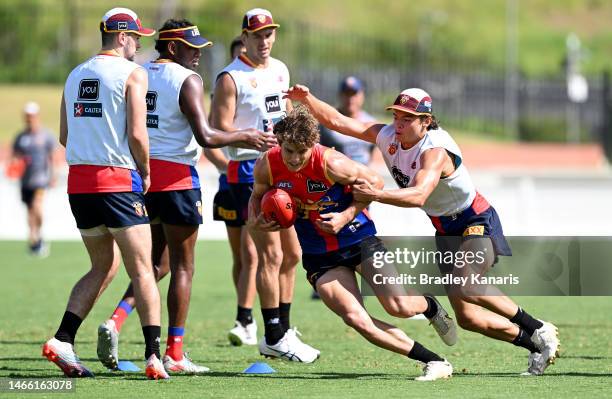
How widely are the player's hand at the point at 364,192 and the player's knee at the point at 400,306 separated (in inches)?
27.6

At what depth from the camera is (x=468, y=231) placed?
838cm

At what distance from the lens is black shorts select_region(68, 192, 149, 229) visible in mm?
7750

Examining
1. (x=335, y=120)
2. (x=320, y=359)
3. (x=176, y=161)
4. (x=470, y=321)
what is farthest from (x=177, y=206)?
(x=470, y=321)

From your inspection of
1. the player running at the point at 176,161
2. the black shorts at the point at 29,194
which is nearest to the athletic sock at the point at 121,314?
the player running at the point at 176,161

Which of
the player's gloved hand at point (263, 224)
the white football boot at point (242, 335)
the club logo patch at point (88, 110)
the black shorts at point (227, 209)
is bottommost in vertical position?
the white football boot at point (242, 335)

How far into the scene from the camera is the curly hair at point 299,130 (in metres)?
7.67

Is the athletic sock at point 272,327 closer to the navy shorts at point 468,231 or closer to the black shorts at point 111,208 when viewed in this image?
the navy shorts at point 468,231

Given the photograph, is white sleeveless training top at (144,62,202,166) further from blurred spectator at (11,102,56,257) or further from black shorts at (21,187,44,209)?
black shorts at (21,187,44,209)

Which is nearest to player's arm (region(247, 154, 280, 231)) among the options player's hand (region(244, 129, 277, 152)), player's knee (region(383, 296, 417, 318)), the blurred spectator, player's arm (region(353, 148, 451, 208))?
player's hand (region(244, 129, 277, 152))

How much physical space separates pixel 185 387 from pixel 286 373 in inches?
40.0

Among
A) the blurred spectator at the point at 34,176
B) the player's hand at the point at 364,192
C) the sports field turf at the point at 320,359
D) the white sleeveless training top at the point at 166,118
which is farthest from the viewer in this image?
the blurred spectator at the point at 34,176

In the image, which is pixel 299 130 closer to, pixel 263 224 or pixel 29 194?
pixel 263 224

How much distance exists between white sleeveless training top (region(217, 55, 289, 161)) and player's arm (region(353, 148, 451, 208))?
6.25ft

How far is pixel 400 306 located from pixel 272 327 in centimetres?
151
